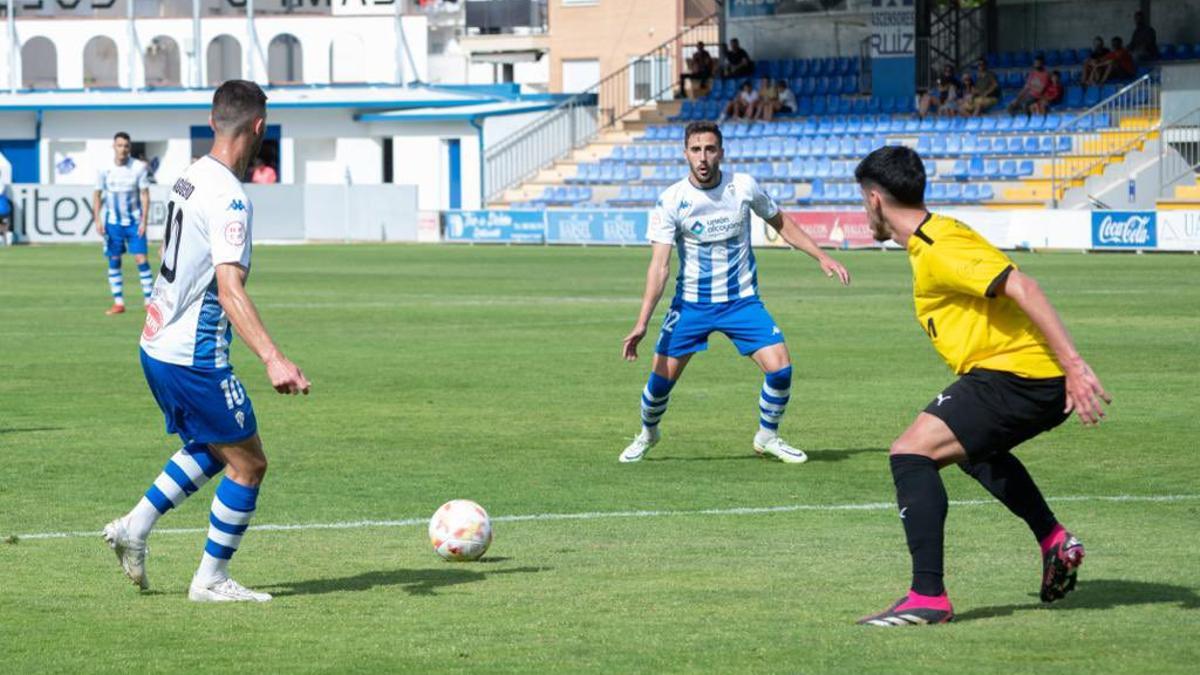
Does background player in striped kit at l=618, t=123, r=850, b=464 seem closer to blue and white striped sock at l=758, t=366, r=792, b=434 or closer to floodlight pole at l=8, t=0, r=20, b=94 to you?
blue and white striped sock at l=758, t=366, r=792, b=434

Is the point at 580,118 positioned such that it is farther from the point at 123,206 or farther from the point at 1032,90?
the point at 123,206

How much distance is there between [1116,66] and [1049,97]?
1.63 meters

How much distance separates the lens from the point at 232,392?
7.66m

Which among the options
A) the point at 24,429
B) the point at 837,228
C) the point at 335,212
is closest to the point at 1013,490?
the point at 24,429

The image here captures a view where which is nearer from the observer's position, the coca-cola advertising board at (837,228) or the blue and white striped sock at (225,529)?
the blue and white striped sock at (225,529)

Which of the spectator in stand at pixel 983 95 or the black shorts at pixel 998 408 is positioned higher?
the spectator in stand at pixel 983 95

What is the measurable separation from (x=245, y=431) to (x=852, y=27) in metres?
47.8

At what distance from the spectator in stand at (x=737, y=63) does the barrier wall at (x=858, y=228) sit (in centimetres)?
915

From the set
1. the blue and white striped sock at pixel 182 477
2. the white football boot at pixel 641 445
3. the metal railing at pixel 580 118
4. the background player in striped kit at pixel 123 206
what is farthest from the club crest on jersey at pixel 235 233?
the metal railing at pixel 580 118

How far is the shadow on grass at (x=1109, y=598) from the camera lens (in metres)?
7.34

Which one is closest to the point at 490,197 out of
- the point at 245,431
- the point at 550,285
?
the point at 550,285

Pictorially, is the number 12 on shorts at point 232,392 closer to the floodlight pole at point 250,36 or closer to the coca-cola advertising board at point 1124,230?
the coca-cola advertising board at point 1124,230

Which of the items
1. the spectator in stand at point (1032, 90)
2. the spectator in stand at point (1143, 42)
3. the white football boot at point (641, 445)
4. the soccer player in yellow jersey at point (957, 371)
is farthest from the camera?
the spectator in stand at point (1032, 90)

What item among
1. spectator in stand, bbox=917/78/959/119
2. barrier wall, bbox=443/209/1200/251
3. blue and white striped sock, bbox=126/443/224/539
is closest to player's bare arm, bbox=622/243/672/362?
blue and white striped sock, bbox=126/443/224/539
